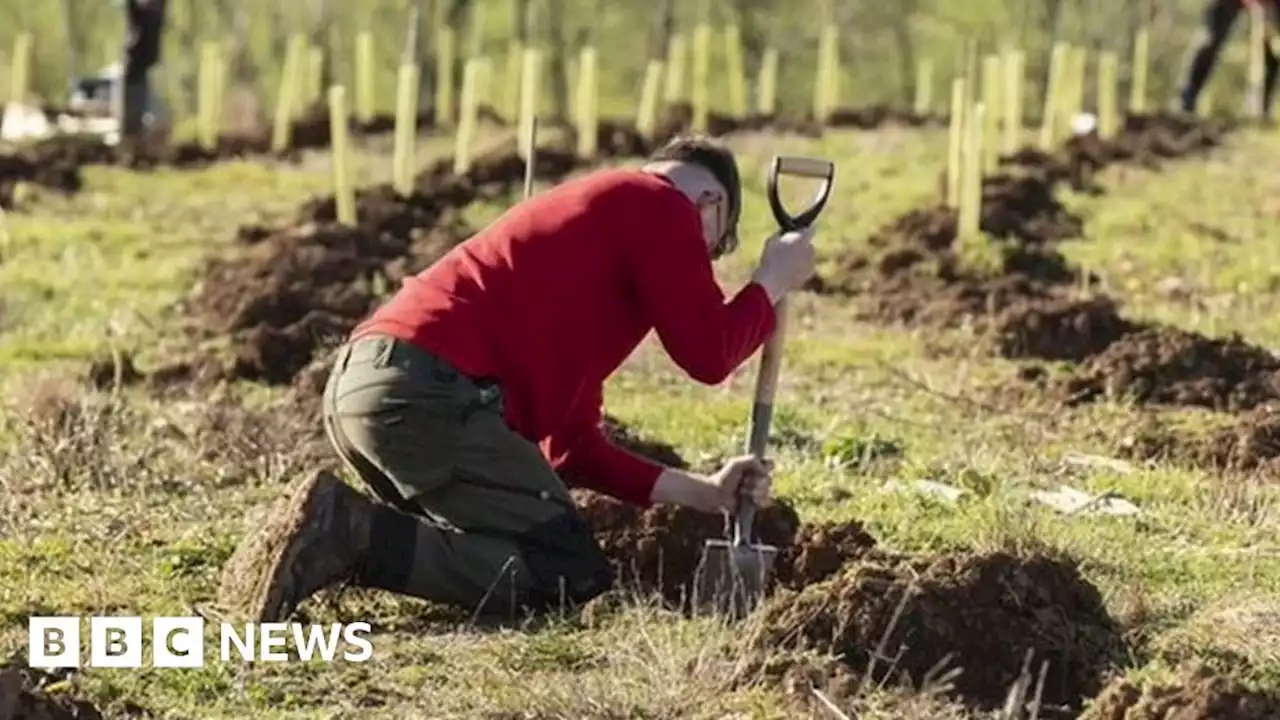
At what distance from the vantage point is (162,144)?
1706 centimetres

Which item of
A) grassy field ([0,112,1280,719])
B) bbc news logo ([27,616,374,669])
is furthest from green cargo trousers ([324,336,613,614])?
bbc news logo ([27,616,374,669])

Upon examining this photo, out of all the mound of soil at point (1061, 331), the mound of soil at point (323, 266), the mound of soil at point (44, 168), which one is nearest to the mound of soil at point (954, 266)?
the mound of soil at point (1061, 331)

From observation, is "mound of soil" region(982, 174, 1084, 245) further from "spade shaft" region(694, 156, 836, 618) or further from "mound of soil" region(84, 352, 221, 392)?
"spade shaft" region(694, 156, 836, 618)

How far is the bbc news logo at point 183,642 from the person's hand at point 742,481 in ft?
3.08

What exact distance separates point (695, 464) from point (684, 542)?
158 centimetres

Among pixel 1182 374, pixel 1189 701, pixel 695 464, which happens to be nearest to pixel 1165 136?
pixel 1182 374

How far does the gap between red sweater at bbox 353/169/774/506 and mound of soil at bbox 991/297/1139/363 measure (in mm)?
4042

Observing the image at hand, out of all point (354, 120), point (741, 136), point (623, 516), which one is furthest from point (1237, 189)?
point (623, 516)

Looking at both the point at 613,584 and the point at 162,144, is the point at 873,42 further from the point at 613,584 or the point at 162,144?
the point at 613,584

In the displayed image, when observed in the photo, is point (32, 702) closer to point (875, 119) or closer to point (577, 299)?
point (577, 299)

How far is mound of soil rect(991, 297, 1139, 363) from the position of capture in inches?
377

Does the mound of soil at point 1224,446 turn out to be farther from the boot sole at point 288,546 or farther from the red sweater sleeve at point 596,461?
the boot sole at point 288,546

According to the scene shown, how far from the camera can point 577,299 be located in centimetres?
564

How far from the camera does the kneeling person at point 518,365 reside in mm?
5570
